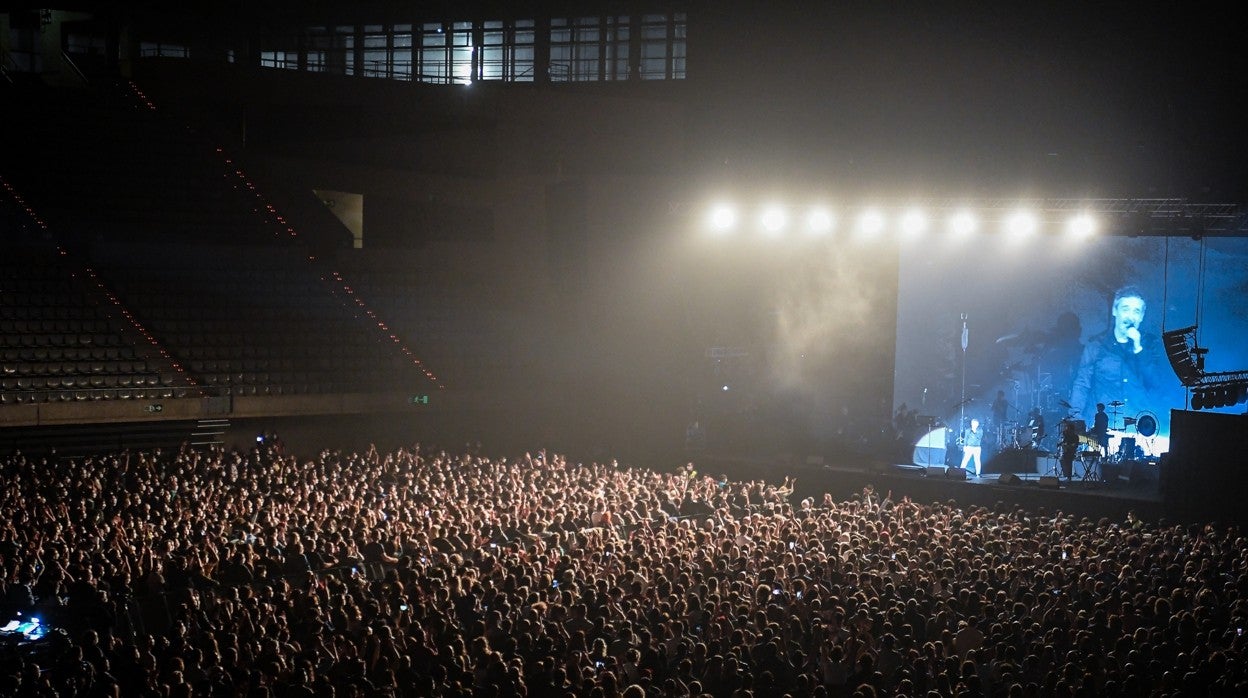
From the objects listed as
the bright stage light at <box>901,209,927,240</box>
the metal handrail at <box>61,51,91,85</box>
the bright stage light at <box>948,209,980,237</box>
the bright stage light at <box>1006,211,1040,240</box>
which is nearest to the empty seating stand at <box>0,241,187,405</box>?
the metal handrail at <box>61,51,91,85</box>

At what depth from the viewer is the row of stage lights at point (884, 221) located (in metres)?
20.5

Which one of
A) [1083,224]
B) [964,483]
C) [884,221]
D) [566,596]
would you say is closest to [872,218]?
[884,221]

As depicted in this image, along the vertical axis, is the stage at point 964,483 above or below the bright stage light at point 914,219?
below

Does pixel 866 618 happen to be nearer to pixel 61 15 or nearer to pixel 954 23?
pixel 954 23

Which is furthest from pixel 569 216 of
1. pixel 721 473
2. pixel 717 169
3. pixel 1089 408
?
pixel 1089 408

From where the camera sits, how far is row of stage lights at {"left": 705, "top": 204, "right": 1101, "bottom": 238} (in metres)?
20.5

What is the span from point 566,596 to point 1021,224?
15.4m

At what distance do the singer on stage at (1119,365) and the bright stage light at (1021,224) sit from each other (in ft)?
8.18

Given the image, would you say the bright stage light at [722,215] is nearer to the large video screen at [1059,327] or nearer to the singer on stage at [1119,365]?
the large video screen at [1059,327]

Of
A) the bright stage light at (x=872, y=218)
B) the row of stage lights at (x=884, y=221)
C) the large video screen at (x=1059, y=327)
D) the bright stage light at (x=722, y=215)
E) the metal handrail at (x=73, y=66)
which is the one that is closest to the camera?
the row of stage lights at (x=884, y=221)

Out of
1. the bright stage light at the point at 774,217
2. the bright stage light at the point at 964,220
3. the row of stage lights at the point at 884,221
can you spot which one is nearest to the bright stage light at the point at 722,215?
the row of stage lights at the point at 884,221

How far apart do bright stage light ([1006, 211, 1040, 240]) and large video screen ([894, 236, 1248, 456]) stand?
2.27 feet

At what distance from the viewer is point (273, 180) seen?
26953mm

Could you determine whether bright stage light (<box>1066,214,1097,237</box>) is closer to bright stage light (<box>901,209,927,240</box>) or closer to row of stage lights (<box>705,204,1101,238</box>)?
row of stage lights (<box>705,204,1101,238</box>)
